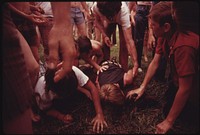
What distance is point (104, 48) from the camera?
3.83m

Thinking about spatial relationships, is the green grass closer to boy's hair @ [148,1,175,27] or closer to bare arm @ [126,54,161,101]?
bare arm @ [126,54,161,101]

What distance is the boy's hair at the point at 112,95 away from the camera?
2432mm

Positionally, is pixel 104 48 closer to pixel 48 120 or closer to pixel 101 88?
pixel 101 88

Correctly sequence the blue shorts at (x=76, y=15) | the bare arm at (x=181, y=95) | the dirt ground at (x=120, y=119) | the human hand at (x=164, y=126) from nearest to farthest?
the bare arm at (x=181, y=95) < the human hand at (x=164, y=126) < the dirt ground at (x=120, y=119) < the blue shorts at (x=76, y=15)

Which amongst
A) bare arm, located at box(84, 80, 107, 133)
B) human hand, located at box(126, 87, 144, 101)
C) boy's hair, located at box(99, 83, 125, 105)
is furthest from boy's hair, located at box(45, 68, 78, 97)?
human hand, located at box(126, 87, 144, 101)

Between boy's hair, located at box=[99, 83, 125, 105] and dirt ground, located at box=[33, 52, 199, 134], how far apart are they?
10 centimetres

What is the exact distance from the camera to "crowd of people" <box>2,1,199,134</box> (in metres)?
1.03

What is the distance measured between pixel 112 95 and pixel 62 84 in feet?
1.66

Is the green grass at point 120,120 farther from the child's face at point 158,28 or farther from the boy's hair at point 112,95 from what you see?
the child's face at point 158,28

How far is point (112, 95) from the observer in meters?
2.43

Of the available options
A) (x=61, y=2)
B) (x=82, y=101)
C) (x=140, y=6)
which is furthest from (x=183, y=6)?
(x=140, y=6)

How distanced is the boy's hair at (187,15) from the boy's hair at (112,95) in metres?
0.92

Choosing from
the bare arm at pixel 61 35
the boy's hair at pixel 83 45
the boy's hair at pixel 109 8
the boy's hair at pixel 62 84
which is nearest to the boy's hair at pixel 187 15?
the bare arm at pixel 61 35

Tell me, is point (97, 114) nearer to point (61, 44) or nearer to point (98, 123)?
point (98, 123)
